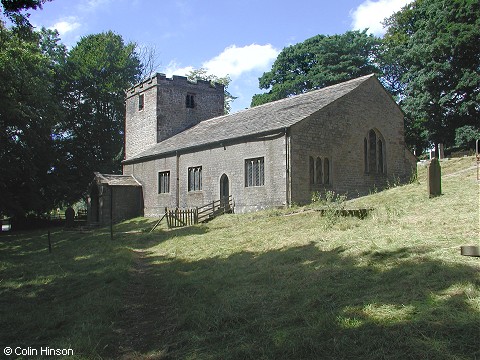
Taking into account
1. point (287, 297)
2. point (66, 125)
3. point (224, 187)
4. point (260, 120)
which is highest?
point (66, 125)

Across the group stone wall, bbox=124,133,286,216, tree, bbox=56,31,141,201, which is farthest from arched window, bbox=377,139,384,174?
tree, bbox=56,31,141,201

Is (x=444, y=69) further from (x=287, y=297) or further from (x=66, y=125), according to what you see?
(x=66, y=125)

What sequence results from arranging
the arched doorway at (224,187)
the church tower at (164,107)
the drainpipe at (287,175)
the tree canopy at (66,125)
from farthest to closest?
the church tower at (164,107), the tree canopy at (66,125), the arched doorway at (224,187), the drainpipe at (287,175)

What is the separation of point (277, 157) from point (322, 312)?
610 inches

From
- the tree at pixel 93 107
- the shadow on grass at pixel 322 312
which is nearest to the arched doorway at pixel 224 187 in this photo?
the shadow on grass at pixel 322 312

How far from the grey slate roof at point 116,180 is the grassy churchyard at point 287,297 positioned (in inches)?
757

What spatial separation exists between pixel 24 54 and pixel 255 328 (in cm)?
2356

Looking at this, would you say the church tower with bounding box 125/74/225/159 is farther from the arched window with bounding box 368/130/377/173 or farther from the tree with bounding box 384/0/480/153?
the tree with bounding box 384/0/480/153

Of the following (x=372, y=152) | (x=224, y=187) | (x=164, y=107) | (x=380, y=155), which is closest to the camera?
(x=224, y=187)

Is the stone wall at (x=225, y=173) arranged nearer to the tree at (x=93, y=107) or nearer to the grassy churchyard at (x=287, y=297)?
the grassy churchyard at (x=287, y=297)

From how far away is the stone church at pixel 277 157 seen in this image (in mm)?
20797

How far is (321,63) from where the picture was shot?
41.4 metres

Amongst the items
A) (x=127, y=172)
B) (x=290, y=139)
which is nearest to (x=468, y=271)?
(x=290, y=139)

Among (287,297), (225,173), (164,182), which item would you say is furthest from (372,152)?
(287,297)
